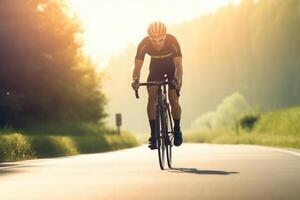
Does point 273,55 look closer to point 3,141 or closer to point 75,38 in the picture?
point 75,38

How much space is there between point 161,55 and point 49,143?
1269 centimetres

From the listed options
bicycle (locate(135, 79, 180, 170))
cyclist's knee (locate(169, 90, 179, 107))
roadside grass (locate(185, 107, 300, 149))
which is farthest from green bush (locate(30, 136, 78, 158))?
cyclist's knee (locate(169, 90, 179, 107))

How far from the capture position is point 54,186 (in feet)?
40.0

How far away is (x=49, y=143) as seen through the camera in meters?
26.7

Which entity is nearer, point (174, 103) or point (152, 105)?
point (152, 105)

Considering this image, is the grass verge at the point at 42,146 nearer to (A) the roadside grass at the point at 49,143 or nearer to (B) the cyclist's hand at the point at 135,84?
(A) the roadside grass at the point at 49,143

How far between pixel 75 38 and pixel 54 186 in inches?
998

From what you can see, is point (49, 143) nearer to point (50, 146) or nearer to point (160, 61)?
point (50, 146)

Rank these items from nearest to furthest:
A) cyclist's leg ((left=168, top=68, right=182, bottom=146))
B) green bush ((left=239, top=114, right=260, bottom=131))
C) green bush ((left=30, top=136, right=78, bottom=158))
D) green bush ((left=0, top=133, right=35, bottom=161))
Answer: cyclist's leg ((left=168, top=68, right=182, bottom=146)), green bush ((left=0, top=133, right=35, bottom=161)), green bush ((left=30, top=136, right=78, bottom=158)), green bush ((left=239, top=114, right=260, bottom=131))

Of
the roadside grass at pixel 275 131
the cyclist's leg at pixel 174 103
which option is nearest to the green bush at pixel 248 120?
the roadside grass at pixel 275 131

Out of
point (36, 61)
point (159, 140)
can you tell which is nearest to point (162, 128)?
point (159, 140)

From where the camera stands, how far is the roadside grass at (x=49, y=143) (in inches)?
902

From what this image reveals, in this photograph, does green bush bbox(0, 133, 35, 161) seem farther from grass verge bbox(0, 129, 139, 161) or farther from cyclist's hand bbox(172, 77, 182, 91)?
cyclist's hand bbox(172, 77, 182, 91)

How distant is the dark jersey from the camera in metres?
14.7
